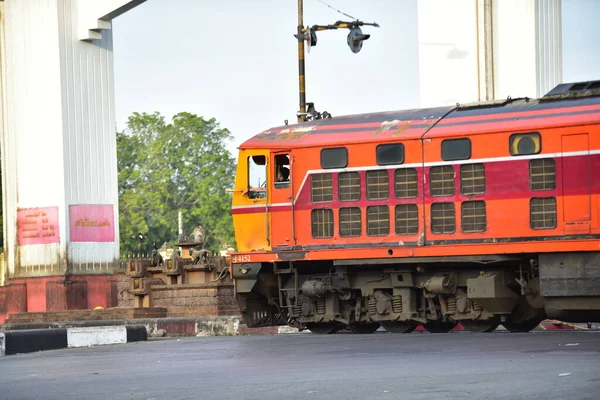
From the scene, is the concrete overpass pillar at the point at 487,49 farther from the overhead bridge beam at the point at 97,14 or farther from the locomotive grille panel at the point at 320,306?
the overhead bridge beam at the point at 97,14

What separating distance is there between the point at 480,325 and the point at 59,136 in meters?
20.4

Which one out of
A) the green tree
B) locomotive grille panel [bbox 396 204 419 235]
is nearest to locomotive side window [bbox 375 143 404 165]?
locomotive grille panel [bbox 396 204 419 235]

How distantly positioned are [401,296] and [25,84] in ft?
69.3

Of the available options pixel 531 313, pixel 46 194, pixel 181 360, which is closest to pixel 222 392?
pixel 181 360

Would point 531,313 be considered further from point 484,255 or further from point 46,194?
point 46,194

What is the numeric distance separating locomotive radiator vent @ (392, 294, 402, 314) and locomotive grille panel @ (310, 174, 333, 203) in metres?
1.98

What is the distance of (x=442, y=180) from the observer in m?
19.9

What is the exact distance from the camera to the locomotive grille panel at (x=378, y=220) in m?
20.4

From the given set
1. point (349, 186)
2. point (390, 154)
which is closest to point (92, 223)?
point (349, 186)

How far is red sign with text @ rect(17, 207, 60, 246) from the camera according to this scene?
122ft

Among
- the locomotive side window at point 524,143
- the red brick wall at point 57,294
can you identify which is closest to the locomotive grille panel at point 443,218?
the locomotive side window at point 524,143

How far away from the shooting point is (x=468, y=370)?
12.1 m

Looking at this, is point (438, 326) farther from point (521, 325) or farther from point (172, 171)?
point (172, 171)

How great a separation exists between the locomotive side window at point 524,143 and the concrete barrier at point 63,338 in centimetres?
731
